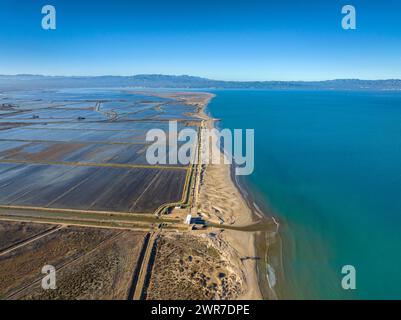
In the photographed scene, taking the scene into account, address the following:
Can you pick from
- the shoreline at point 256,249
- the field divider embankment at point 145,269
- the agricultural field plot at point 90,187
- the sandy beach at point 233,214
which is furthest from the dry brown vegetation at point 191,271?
the agricultural field plot at point 90,187

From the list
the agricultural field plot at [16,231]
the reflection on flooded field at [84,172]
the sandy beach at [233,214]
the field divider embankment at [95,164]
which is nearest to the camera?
the sandy beach at [233,214]

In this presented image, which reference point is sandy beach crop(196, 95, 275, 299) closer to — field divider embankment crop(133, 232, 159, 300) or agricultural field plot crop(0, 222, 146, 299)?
field divider embankment crop(133, 232, 159, 300)

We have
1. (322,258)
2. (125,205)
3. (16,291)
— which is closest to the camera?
(16,291)

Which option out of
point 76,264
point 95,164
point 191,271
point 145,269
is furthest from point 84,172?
point 191,271

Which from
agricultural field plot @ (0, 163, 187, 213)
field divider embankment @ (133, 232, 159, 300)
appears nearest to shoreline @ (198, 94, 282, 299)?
field divider embankment @ (133, 232, 159, 300)

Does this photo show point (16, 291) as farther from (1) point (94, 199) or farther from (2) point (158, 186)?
(2) point (158, 186)

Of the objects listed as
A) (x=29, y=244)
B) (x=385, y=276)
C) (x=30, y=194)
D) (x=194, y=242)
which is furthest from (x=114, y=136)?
(x=385, y=276)

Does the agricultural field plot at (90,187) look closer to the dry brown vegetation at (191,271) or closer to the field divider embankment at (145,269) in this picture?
the field divider embankment at (145,269)
